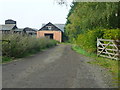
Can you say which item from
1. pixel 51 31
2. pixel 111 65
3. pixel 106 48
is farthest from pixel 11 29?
pixel 51 31

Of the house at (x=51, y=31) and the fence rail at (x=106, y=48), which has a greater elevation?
the house at (x=51, y=31)

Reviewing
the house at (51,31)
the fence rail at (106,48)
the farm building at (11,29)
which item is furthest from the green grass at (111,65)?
the house at (51,31)

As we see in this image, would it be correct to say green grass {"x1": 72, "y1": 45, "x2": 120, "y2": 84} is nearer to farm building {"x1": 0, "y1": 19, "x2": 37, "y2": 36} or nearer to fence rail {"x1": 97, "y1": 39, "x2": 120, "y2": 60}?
fence rail {"x1": 97, "y1": 39, "x2": 120, "y2": 60}

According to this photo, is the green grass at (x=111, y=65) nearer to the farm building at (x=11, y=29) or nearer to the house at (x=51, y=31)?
the farm building at (x=11, y=29)

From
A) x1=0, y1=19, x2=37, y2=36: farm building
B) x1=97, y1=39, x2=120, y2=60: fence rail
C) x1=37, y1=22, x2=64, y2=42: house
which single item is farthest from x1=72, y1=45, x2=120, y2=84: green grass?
x1=37, y1=22, x2=64, y2=42: house

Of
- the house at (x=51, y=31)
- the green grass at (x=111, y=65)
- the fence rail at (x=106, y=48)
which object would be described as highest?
the house at (x=51, y=31)

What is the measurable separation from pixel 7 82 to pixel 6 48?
7.69 metres

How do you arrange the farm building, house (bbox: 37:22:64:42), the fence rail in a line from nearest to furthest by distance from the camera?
1. the fence rail
2. the farm building
3. house (bbox: 37:22:64:42)

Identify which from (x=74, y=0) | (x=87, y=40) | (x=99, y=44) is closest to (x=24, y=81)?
(x=74, y=0)

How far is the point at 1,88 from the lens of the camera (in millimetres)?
6445

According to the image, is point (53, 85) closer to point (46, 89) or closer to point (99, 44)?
point (46, 89)

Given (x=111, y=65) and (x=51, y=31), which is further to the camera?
(x=51, y=31)

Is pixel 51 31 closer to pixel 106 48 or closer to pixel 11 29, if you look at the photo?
pixel 11 29

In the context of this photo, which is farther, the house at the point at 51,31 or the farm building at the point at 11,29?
the house at the point at 51,31
